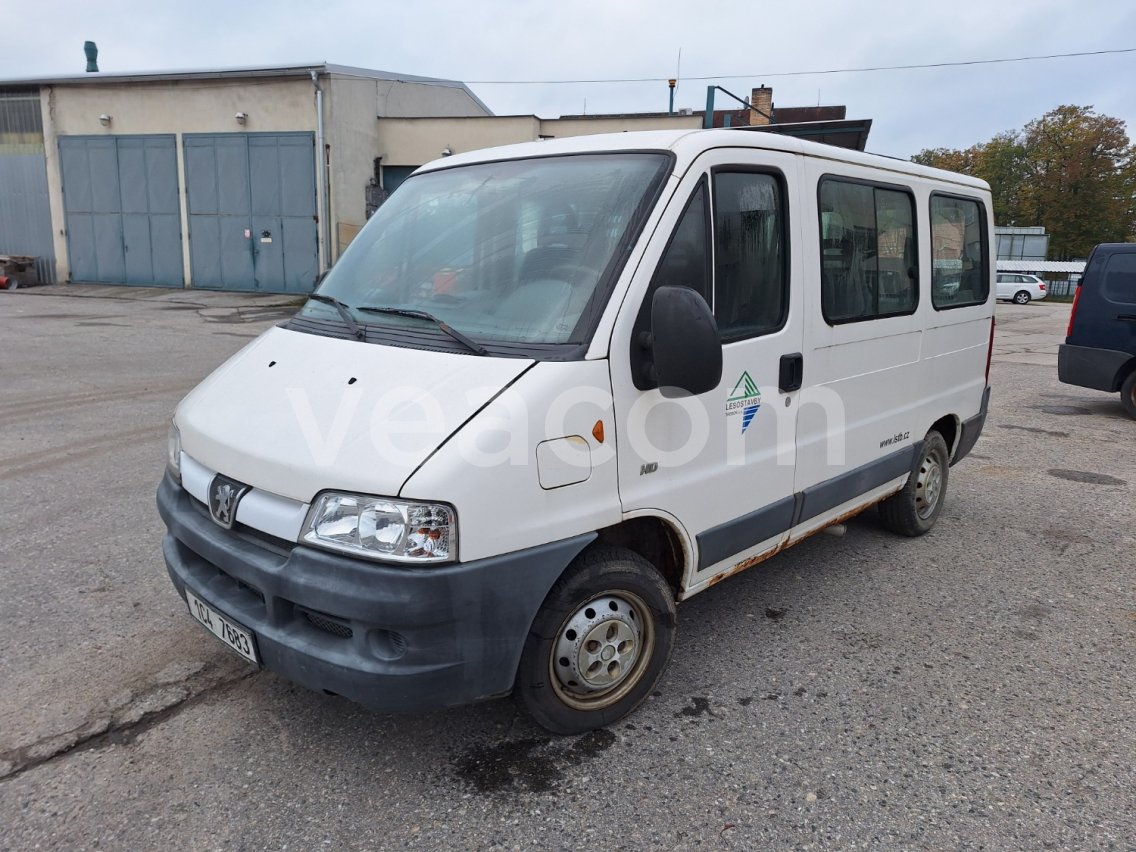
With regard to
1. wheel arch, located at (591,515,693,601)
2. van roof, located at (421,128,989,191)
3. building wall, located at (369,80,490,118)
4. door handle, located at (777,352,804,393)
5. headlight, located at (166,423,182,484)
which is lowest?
wheel arch, located at (591,515,693,601)

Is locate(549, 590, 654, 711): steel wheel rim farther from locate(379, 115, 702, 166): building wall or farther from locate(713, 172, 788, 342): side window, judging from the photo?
locate(379, 115, 702, 166): building wall

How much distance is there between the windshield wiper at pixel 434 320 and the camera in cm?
279

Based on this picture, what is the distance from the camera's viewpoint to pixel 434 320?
9.87ft

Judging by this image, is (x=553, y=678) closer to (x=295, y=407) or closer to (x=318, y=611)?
(x=318, y=611)

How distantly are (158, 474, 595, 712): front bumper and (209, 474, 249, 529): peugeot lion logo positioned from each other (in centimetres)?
10

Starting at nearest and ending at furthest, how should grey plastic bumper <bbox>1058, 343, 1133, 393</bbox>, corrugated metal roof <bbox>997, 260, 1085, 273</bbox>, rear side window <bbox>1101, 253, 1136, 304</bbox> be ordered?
rear side window <bbox>1101, 253, 1136, 304</bbox>
grey plastic bumper <bbox>1058, 343, 1133, 393</bbox>
corrugated metal roof <bbox>997, 260, 1085, 273</bbox>

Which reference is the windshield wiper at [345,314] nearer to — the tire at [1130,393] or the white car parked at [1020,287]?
the tire at [1130,393]

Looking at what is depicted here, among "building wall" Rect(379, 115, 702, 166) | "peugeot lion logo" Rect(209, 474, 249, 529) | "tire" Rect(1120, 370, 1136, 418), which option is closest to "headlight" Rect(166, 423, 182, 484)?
"peugeot lion logo" Rect(209, 474, 249, 529)

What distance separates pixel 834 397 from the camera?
154 inches

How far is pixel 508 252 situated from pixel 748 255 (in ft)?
3.20

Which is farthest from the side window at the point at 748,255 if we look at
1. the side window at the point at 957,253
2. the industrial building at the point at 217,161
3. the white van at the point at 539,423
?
the industrial building at the point at 217,161

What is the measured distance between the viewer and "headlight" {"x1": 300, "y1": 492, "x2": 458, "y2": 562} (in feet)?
7.84

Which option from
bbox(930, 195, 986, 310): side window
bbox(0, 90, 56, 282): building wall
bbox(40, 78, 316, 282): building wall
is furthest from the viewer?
bbox(0, 90, 56, 282): building wall

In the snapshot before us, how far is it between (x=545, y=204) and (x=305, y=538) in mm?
1570
